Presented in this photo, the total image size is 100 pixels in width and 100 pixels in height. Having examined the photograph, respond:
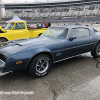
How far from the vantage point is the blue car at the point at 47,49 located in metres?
2.99

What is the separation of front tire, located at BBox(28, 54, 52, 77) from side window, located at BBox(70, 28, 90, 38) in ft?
4.62

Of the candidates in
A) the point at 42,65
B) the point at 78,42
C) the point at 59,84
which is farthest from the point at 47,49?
the point at 78,42

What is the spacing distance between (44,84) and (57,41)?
1.46 meters

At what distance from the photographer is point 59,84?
3.04m

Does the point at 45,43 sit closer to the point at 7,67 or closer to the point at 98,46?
the point at 7,67

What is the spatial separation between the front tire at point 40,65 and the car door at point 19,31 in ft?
15.6

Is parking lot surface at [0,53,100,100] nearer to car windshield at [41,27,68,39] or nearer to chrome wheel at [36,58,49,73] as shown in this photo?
chrome wheel at [36,58,49,73]

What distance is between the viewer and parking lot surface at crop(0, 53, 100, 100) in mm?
2562

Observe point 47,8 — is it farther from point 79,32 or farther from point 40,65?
point 40,65

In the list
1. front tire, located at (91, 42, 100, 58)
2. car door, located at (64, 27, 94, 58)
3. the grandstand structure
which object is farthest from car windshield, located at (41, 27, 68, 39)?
the grandstand structure

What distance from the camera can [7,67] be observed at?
9.47ft

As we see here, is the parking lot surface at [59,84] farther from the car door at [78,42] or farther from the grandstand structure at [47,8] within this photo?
the grandstand structure at [47,8]

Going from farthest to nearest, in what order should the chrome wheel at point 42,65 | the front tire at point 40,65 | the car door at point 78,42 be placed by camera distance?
1. the car door at point 78,42
2. the chrome wheel at point 42,65
3. the front tire at point 40,65

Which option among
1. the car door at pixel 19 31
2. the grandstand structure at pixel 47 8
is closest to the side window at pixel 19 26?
the car door at pixel 19 31
